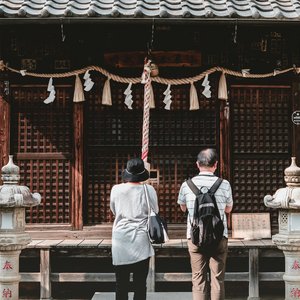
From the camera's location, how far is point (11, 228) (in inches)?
307

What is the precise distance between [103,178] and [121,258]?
341 cm

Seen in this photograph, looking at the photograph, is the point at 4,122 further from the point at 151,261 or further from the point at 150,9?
the point at 151,261

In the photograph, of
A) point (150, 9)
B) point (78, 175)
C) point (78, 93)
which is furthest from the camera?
point (78, 175)

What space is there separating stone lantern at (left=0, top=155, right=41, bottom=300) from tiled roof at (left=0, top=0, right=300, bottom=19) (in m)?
2.73

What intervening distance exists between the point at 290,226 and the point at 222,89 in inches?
124

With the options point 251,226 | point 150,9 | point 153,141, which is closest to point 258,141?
point 251,226

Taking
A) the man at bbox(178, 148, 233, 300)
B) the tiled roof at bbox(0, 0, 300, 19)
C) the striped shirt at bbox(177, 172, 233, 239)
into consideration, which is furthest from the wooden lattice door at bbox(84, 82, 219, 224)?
the striped shirt at bbox(177, 172, 233, 239)

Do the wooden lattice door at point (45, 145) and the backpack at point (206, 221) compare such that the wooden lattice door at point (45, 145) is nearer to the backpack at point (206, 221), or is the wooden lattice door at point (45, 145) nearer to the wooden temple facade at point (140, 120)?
the wooden temple facade at point (140, 120)

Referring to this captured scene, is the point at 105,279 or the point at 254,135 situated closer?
the point at 105,279

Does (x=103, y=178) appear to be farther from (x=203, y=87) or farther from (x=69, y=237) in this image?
(x=203, y=87)

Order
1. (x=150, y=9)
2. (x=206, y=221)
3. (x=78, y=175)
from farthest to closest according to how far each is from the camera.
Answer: (x=78, y=175)
(x=150, y=9)
(x=206, y=221)

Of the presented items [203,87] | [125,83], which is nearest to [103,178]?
[125,83]

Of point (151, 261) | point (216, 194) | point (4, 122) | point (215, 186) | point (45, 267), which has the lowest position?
point (45, 267)

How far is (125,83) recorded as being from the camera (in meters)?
10.3
